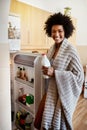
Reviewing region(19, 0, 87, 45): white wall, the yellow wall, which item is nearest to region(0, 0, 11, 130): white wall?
the yellow wall

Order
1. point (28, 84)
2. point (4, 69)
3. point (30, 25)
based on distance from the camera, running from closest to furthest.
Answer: point (4, 69) → point (28, 84) → point (30, 25)

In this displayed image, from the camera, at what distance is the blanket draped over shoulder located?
4.68ft

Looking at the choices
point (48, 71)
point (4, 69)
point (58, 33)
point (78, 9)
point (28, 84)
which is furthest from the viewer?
point (78, 9)

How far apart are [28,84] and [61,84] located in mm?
628

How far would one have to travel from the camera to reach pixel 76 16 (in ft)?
14.4

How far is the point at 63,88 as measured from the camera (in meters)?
1.43

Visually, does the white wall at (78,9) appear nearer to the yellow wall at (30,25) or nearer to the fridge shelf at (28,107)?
the yellow wall at (30,25)

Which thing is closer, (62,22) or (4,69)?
(4,69)

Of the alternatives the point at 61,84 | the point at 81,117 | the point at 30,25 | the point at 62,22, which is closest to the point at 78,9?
the point at 30,25

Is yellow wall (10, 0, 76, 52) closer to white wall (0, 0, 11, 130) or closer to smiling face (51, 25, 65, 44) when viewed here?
smiling face (51, 25, 65, 44)

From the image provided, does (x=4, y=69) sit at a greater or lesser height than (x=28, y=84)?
greater

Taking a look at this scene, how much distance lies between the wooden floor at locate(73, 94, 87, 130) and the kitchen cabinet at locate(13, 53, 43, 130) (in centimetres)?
86

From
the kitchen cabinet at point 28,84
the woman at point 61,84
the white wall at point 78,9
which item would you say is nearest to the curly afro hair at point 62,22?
the woman at point 61,84

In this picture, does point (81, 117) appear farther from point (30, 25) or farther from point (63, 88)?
point (30, 25)
